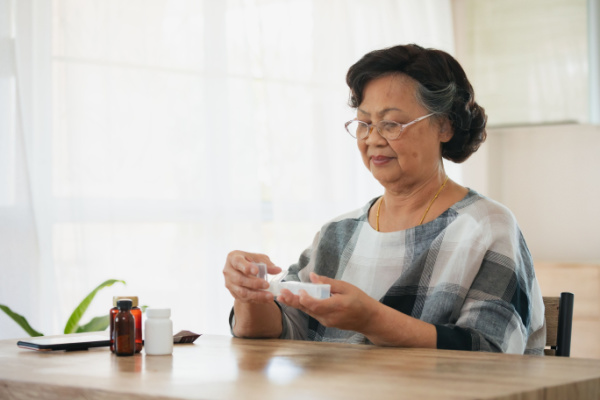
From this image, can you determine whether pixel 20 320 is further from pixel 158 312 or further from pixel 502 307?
pixel 502 307

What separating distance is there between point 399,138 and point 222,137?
1546 mm

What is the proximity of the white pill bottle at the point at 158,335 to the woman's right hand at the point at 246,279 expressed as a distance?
0.19m

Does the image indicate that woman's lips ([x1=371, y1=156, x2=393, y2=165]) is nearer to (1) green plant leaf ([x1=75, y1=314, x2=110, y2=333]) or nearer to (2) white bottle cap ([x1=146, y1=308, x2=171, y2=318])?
(2) white bottle cap ([x1=146, y1=308, x2=171, y2=318])

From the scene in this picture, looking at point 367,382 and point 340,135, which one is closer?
→ point 367,382

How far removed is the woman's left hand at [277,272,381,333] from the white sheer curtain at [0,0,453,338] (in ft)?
5.30

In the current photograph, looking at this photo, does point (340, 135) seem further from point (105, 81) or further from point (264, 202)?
point (105, 81)

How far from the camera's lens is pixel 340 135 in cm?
384

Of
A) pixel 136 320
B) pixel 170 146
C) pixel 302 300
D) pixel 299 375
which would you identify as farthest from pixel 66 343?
pixel 170 146

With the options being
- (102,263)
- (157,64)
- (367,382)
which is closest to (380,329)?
(367,382)

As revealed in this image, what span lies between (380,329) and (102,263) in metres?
1.71

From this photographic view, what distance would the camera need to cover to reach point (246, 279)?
5.17ft

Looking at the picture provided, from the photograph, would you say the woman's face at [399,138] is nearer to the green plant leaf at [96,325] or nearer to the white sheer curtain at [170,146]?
the green plant leaf at [96,325]

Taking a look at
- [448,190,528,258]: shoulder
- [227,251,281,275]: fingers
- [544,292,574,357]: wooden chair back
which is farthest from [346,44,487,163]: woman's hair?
[227,251,281,275]: fingers

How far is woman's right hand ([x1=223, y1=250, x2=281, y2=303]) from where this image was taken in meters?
1.57
